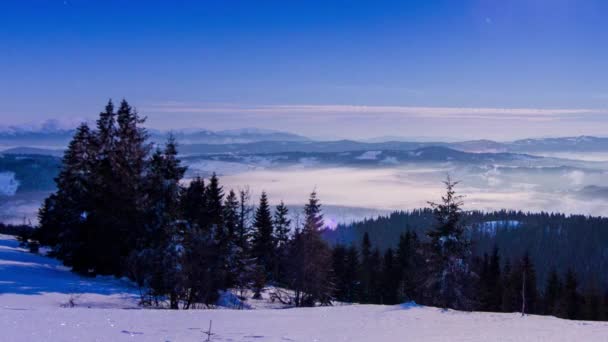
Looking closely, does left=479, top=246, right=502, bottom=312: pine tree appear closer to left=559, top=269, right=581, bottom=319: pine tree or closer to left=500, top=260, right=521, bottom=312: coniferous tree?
left=500, top=260, right=521, bottom=312: coniferous tree

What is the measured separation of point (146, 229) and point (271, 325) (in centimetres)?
1674

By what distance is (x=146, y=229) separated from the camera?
2866cm

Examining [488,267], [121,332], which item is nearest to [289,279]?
[121,332]

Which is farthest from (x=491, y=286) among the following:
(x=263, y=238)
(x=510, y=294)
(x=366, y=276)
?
(x=263, y=238)

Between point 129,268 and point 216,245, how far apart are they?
5.58 metres

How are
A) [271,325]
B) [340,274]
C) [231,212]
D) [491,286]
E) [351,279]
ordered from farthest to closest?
1. [351,279]
2. [340,274]
3. [491,286]
4. [231,212]
5. [271,325]

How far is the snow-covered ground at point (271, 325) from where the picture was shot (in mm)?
11648

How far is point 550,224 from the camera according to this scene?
198000mm

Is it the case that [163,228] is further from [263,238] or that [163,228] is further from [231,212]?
[263,238]

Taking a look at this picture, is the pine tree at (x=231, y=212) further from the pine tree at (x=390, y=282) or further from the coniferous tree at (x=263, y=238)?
the pine tree at (x=390, y=282)

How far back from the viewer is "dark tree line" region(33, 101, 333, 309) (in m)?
25.9

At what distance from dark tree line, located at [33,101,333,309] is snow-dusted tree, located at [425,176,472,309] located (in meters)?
9.97

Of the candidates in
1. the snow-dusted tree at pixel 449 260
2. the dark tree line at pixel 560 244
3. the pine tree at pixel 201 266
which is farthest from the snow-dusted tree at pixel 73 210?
the dark tree line at pixel 560 244

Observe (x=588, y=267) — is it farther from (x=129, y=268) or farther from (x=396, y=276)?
(x=129, y=268)
